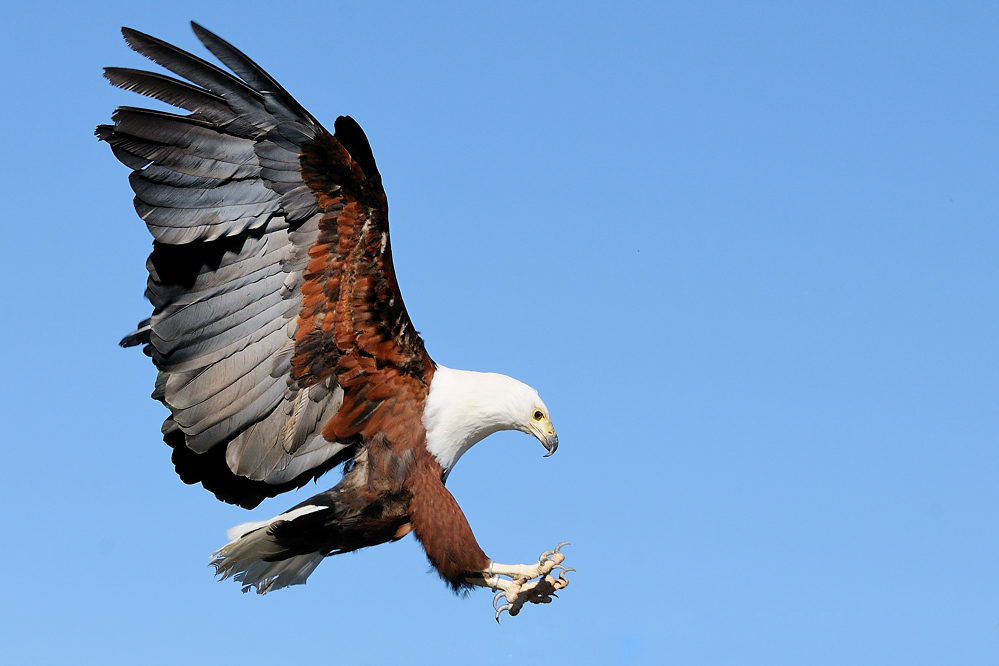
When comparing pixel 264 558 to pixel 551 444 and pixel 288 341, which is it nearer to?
pixel 288 341

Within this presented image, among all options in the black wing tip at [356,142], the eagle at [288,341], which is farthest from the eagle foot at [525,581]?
the black wing tip at [356,142]

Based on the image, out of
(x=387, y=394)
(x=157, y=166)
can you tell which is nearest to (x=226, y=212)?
(x=157, y=166)

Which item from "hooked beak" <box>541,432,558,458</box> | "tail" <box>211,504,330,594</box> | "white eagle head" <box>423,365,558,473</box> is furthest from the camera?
"hooked beak" <box>541,432,558,458</box>

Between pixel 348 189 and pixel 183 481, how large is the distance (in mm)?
2041

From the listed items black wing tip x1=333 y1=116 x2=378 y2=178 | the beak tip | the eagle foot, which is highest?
black wing tip x1=333 y1=116 x2=378 y2=178

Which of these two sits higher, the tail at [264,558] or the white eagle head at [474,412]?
the white eagle head at [474,412]

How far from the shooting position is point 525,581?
18.8 ft

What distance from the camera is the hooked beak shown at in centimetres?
629

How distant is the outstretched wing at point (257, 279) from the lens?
551 cm

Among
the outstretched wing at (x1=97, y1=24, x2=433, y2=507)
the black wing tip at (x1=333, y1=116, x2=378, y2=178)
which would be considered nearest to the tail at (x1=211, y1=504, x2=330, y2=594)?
the outstretched wing at (x1=97, y1=24, x2=433, y2=507)

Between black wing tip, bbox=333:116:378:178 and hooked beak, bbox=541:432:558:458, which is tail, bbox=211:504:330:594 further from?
black wing tip, bbox=333:116:378:178

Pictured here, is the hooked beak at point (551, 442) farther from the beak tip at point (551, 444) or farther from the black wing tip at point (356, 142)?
the black wing tip at point (356, 142)

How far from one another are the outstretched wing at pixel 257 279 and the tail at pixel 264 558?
0.30 metres

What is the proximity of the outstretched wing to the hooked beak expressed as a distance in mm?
759
